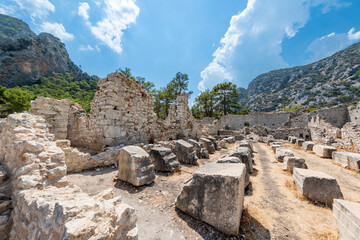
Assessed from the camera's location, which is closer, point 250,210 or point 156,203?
point 250,210

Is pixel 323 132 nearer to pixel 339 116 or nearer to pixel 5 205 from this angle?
pixel 339 116

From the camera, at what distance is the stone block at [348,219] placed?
66.9 inches

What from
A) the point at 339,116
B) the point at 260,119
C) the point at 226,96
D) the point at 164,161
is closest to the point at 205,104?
the point at 226,96

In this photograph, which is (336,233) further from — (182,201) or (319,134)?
(319,134)

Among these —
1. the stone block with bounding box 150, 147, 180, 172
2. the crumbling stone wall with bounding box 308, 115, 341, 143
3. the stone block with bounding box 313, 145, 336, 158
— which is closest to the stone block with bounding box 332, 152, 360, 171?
the stone block with bounding box 313, 145, 336, 158

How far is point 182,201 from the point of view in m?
2.33

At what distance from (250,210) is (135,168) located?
268cm

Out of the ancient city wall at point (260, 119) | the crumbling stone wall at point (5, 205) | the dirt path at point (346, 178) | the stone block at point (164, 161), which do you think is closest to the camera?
the crumbling stone wall at point (5, 205)

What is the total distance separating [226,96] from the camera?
3014 centimetres

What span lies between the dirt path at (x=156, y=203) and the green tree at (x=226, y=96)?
28.5m

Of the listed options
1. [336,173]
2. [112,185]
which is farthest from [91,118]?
[336,173]

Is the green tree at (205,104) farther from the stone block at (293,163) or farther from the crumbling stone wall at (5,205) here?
the crumbling stone wall at (5,205)

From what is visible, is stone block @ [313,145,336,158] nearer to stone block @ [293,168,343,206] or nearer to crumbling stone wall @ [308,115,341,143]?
stone block @ [293,168,343,206]

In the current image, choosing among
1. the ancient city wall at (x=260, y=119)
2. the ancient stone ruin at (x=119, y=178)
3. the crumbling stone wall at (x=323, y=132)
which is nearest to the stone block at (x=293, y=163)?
the ancient stone ruin at (x=119, y=178)
